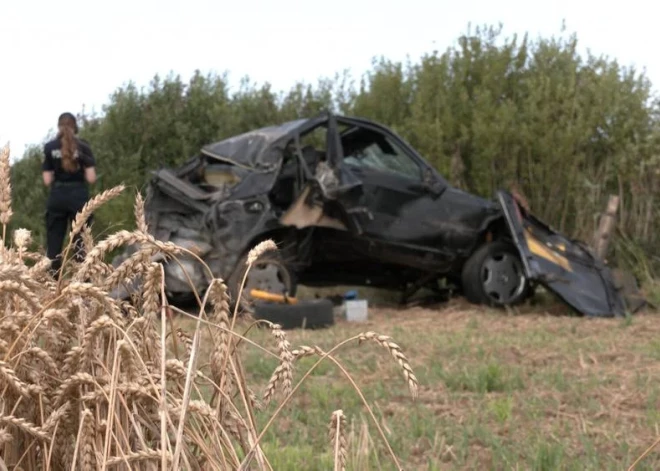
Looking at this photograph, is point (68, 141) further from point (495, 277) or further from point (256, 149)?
point (495, 277)

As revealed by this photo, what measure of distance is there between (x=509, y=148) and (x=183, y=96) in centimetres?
524

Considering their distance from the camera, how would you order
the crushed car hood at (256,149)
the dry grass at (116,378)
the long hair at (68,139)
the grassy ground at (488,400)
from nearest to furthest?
the dry grass at (116,378) < the grassy ground at (488,400) < the long hair at (68,139) < the crushed car hood at (256,149)

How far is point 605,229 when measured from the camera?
49.3 feet

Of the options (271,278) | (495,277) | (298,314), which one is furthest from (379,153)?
(298,314)

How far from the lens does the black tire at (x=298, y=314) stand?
10500 mm

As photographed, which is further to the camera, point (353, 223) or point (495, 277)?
point (495, 277)

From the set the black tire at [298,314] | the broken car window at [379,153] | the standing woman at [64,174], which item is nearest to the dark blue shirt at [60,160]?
the standing woman at [64,174]

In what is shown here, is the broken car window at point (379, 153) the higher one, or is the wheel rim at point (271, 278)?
the broken car window at point (379, 153)

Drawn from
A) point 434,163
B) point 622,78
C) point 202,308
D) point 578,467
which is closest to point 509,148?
point 434,163

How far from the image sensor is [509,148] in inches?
643

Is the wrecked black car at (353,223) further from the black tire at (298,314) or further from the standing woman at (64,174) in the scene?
the standing woman at (64,174)

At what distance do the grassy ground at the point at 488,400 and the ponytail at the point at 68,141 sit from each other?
9.34ft

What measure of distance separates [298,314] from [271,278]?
1.03 meters

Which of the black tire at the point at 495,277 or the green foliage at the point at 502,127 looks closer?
the black tire at the point at 495,277
